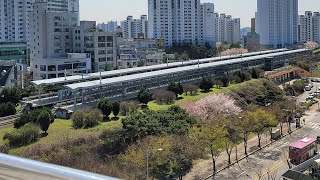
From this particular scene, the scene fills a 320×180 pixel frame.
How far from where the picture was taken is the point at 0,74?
18.0m

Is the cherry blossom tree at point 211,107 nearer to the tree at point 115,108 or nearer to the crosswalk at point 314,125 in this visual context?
the tree at point 115,108

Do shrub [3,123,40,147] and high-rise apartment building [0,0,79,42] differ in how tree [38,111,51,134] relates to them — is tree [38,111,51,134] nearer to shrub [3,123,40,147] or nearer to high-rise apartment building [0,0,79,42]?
shrub [3,123,40,147]

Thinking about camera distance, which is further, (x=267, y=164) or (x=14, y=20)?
(x=14, y=20)

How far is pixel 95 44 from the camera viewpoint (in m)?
21.5

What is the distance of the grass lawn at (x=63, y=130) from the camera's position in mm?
9383

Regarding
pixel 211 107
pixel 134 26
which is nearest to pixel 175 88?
pixel 211 107

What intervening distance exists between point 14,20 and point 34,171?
33.0 metres

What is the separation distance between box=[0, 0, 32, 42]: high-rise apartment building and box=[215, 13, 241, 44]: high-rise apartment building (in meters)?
26.6

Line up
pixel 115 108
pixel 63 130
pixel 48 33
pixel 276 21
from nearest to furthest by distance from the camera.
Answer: pixel 63 130 < pixel 115 108 < pixel 48 33 < pixel 276 21

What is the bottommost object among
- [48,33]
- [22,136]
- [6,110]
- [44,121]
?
[22,136]

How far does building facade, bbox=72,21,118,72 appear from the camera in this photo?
2161 cm

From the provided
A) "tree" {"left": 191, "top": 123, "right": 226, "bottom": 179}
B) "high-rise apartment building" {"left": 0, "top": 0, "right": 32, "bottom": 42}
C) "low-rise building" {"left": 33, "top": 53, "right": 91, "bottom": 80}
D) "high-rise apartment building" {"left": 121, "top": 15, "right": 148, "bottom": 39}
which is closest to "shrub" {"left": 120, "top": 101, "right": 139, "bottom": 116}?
"tree" {"left": 191, "top": 123, "right": 226, "bottom": 179}

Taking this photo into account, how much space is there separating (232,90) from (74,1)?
29.4 meters

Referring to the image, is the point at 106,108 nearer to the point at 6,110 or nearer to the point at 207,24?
the point at 6,110
